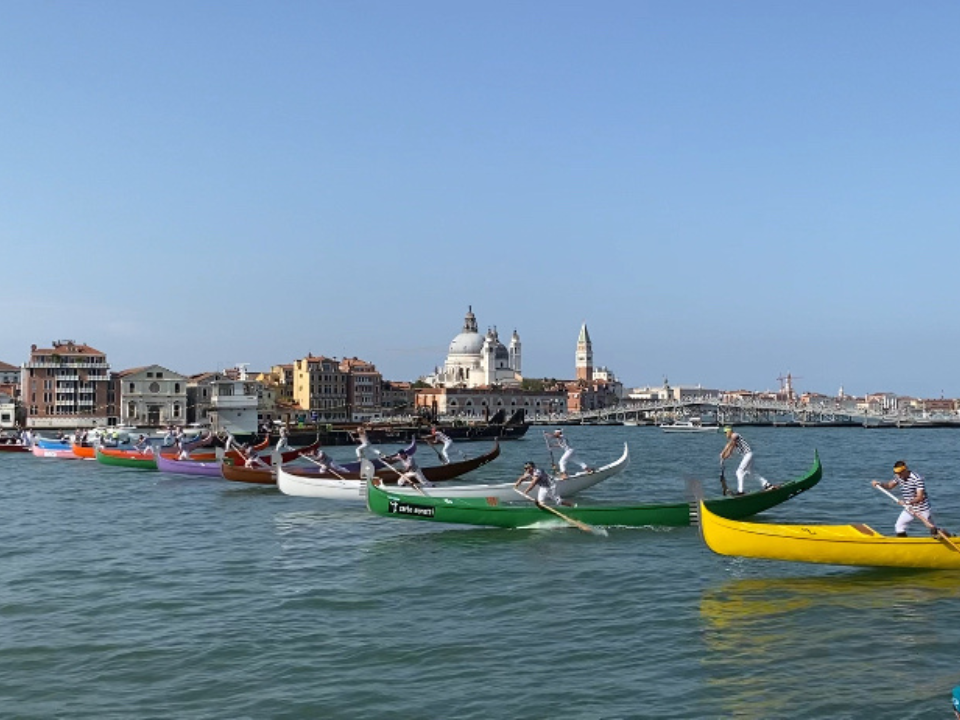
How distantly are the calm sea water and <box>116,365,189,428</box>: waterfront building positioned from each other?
87.9m

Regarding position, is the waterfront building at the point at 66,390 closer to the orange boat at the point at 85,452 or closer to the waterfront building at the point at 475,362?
the orange boat at the point at 85,452

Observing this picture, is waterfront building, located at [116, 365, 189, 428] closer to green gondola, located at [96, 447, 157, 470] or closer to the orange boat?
the orange boat

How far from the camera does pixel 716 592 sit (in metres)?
14.5

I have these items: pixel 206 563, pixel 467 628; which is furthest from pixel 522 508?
pixel 467 628

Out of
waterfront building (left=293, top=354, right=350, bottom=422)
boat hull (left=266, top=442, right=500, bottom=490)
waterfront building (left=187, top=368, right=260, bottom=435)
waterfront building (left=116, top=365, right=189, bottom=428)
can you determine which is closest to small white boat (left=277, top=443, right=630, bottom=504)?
boat hull (left=266, top=442, right=500, bottom=490)

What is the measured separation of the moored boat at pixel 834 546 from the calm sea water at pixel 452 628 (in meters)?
0.30

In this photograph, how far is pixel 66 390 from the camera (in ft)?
353

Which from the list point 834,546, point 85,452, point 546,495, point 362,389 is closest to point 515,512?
point 546,495

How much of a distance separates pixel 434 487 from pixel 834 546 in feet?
34.1

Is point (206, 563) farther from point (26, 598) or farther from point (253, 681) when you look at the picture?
point (253, 681)

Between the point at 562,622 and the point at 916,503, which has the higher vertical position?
the point at 916,503

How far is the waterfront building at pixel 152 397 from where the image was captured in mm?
105688

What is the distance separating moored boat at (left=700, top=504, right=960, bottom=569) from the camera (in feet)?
47.8

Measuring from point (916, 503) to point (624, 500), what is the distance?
1425cm
